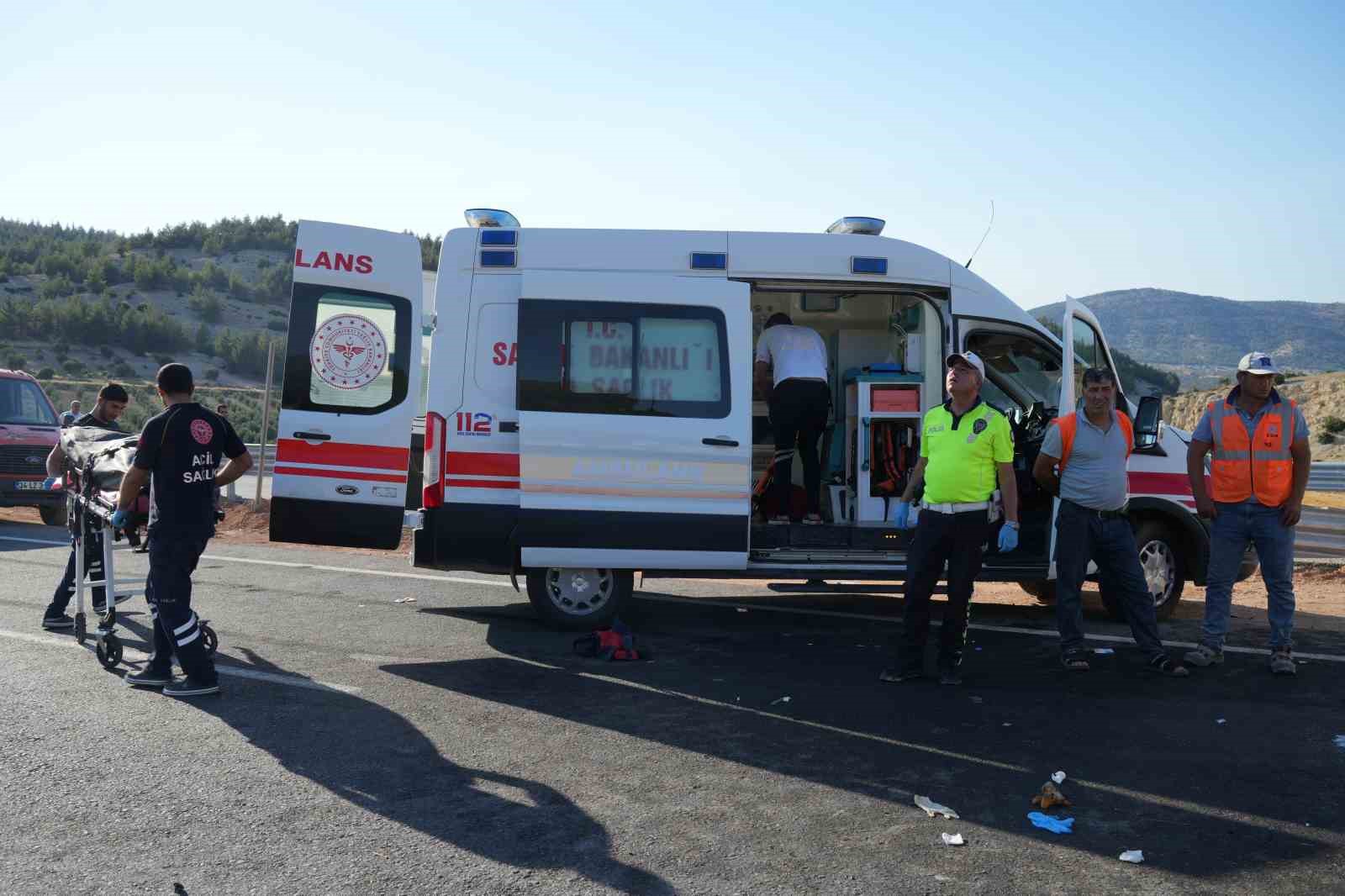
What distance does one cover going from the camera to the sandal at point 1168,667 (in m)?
6.91

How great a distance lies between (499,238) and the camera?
7934 mm

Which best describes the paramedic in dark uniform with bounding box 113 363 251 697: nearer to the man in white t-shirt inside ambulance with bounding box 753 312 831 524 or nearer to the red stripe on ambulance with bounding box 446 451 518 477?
the red stripe on ambulance with bounding box 446 451 518 477

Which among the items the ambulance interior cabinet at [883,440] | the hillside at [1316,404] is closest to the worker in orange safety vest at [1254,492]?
the ambulance interior cabinet at [883,440]

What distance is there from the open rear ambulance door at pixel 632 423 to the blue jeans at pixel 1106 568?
2.08 meters

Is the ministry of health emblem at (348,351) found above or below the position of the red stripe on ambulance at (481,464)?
above

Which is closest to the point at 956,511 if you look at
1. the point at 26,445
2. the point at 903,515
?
the point at 903,515

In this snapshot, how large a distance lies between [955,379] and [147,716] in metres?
A: 4.76

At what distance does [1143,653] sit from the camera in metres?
7.39

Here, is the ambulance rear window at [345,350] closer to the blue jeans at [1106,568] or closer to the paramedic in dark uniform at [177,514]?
the paramedic in dark uniform at [177,514]

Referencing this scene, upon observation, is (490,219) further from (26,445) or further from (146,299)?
(146,299)

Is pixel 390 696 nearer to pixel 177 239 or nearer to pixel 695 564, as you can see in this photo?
pixel 695 564

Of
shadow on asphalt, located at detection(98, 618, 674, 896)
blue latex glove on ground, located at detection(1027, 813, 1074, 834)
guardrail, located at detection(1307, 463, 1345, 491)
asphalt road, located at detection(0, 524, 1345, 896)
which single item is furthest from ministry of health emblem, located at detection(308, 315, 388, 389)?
guardrail, located at detection(1307, 463, 1345, 491)

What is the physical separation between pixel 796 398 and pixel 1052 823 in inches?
193

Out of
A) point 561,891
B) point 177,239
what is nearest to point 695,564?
point 561,891
